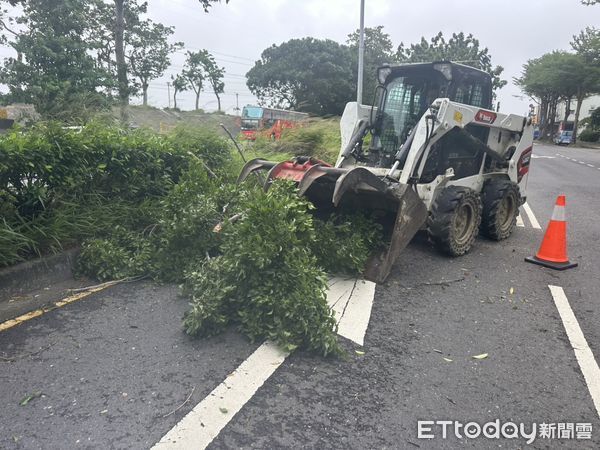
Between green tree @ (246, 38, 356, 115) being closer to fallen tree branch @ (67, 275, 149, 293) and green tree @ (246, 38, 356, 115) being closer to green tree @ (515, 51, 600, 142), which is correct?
green tree @ (515, 51, 600, 142)

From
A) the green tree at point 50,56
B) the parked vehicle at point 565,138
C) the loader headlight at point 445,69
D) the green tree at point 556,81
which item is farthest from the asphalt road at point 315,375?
the parked vehicle at point 565,138

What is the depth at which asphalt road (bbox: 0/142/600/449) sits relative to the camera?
272 cm

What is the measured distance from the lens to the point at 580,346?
3.95m

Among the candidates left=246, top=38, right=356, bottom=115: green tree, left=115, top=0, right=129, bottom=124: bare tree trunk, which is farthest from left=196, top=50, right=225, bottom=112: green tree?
left=115, top=0, right=129, bottom=124: bare tree trunk

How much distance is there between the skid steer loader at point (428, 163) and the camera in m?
5.25

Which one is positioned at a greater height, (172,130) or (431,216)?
(172,130)

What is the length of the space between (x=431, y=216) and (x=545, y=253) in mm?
1607

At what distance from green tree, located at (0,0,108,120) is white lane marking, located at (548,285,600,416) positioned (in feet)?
41.9

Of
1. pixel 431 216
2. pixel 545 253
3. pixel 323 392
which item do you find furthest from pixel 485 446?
pixel 545 253

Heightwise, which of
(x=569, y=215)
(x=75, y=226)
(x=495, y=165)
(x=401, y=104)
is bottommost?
(x=569, y=215)

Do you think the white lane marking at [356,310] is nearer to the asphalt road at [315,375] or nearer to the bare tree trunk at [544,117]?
the asphalt road at [315,375]

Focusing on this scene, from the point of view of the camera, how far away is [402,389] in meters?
3.19

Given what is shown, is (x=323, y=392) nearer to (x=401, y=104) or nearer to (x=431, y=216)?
(x=431, y=216)

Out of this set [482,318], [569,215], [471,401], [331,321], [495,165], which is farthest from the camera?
[569,215]
